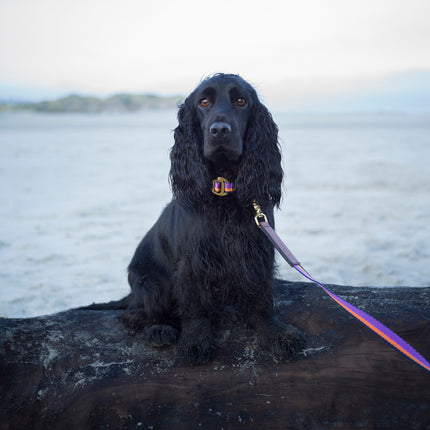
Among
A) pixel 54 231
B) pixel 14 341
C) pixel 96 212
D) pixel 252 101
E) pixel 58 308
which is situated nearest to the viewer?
pixel 14 341

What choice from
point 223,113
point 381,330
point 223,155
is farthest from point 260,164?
point 381,330

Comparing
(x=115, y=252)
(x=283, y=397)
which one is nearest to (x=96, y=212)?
(x=115, y=252)

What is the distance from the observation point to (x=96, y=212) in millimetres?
8047

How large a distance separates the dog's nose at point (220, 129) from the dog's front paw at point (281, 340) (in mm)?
1188

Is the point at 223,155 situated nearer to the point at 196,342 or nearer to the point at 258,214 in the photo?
the point at 258,214

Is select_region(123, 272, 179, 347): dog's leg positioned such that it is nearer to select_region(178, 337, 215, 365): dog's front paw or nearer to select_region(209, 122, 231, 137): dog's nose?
select_region(178, 337, 215, 365): dog's front paw

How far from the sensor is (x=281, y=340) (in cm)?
247

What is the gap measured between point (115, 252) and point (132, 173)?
6.45 meters

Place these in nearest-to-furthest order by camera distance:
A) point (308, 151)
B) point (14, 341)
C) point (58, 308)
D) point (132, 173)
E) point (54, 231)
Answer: point (14, 341) < point (58, 308) < point (54, 231) < point (132, 173) < point (308, 151)

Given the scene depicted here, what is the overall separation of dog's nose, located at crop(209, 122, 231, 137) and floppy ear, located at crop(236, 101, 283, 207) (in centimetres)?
31

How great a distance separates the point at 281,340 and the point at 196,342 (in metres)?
0.50

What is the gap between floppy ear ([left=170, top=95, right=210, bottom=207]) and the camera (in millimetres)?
2674

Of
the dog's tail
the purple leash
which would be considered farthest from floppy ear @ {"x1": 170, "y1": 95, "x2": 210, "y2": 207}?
the dog's tail

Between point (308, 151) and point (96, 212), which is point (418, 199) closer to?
point (96, 212)
